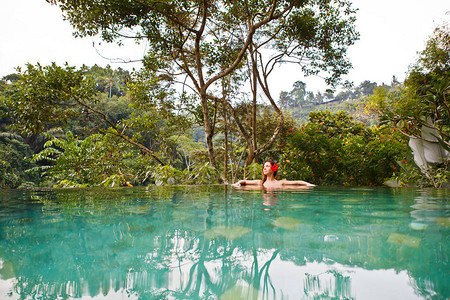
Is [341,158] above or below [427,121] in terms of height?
below

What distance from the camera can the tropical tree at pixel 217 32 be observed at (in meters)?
7.30

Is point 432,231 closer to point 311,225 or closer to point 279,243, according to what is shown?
point 311,225

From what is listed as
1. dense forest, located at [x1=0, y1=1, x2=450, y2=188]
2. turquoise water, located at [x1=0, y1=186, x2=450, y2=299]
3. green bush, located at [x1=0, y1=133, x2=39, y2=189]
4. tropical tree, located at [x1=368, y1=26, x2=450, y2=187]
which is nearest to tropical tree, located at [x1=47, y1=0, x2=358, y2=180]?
dense forest, located at [x1=0, y1=1, x2=450, y2=188]

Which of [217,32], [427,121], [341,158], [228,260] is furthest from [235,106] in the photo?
[228,260]

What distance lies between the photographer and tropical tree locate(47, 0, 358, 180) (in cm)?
730

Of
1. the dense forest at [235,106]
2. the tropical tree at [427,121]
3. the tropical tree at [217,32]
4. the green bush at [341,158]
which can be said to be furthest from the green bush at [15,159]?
the tropical tree at [427,121]

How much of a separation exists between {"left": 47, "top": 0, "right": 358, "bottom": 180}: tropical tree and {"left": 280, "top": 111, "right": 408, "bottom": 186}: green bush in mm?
1440

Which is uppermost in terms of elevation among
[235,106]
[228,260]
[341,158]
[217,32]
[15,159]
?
[217,32]

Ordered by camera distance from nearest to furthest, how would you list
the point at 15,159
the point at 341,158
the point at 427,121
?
the point at 427,121, the point at 341,158, the point at 15,159

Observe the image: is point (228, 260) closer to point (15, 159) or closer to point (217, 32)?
point (217, 32)

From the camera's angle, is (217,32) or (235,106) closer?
(217,32)

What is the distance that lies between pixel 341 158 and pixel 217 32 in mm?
6901

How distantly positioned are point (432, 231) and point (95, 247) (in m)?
1.39

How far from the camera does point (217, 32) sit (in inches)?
424
